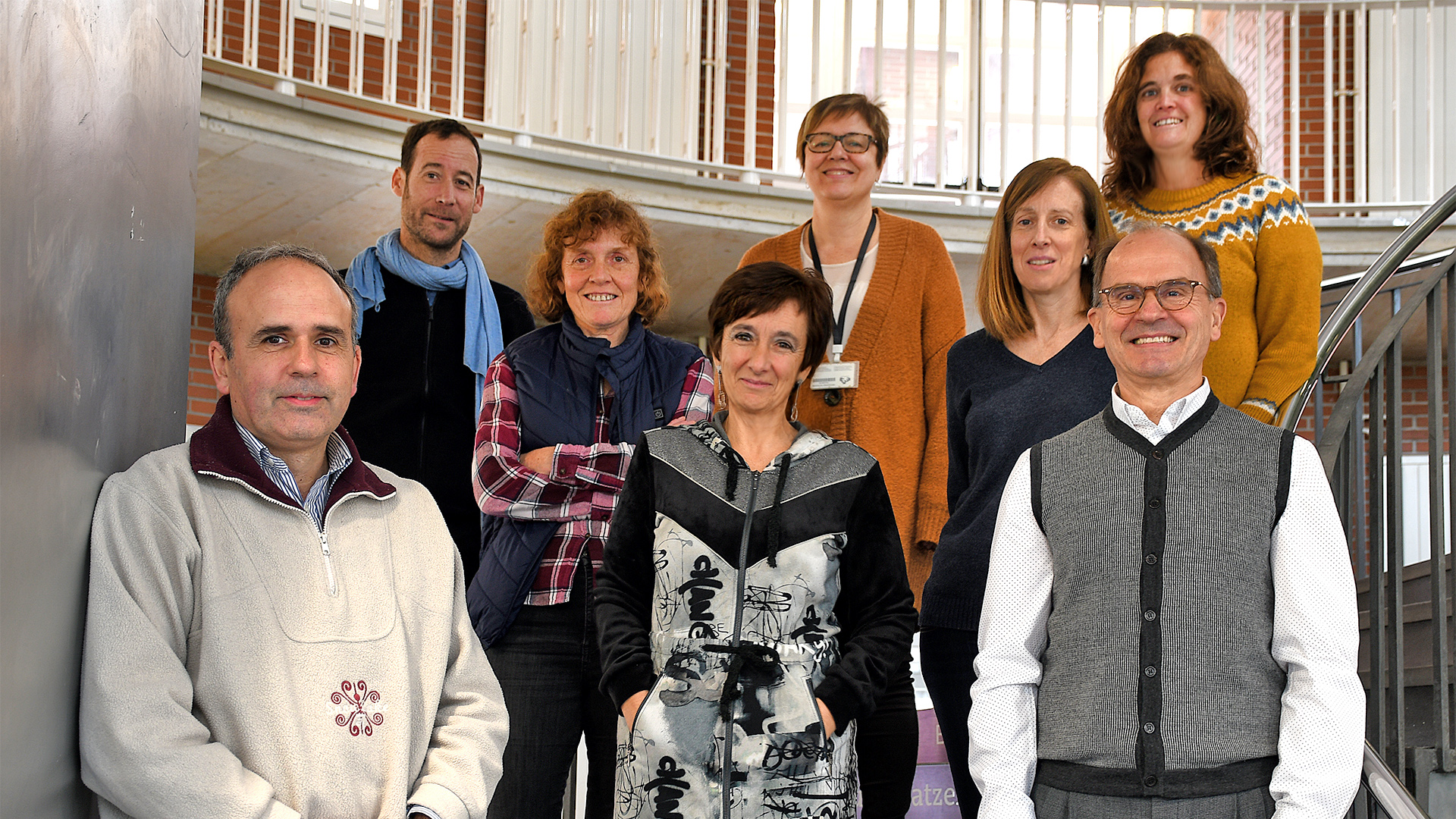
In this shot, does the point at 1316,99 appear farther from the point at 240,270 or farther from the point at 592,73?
the point at 240,270

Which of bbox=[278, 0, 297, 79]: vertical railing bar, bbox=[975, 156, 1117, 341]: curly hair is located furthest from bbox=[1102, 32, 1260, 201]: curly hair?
bbox=[278, 0, 297, 79]: vertical railing bar

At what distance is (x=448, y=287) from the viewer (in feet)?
9.16

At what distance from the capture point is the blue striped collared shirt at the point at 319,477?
62.6 inches

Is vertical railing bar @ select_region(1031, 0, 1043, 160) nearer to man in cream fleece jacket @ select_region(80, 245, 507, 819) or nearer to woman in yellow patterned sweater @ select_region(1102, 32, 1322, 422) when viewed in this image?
woman in yellow patterned sweater @ select_region(1102, 32, 1322, 422)

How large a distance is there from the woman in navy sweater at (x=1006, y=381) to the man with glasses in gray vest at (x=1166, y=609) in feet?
0.92

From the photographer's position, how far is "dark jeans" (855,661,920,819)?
6.55 ft

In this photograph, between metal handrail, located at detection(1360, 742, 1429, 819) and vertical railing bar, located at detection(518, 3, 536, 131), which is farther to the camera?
vertical railing bar, located at detection(518, 3, 536, 131)

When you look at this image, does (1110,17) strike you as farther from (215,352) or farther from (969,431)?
(215,352)

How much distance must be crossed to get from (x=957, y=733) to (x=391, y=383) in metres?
1.44

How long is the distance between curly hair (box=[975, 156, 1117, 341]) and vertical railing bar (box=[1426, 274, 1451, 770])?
1.19 meters

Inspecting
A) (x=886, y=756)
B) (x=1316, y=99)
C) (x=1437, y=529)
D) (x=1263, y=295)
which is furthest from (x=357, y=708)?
Result: (x=1316, y=99)

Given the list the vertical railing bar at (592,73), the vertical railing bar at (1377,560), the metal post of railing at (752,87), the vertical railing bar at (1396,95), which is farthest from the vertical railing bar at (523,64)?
the vertical railing bar at (1396,95)

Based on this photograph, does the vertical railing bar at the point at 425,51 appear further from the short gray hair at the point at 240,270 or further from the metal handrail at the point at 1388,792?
the metal handrail at the point at 1388,792

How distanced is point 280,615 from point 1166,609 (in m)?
1.17
